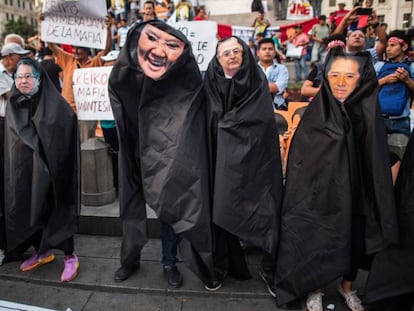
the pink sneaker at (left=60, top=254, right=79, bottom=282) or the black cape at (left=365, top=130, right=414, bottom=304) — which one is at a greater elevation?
the black cape at (left=365, top=130, right=414, bottom=304)

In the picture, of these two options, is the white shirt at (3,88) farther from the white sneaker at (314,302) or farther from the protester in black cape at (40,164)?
the white sneaker at (314,302)

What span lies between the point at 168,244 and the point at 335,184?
1461mm

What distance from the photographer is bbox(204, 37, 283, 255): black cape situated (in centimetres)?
257

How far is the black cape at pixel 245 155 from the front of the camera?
8.45 ft

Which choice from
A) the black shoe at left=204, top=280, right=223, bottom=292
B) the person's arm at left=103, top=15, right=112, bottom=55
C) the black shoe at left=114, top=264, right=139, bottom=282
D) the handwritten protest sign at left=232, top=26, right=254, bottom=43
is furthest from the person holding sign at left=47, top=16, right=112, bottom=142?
the handwritten protest sign at left=232, top=26, right=254, bottom=43

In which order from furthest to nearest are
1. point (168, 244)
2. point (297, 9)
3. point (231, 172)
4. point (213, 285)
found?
point (297, 9), point (168, 244), point (213, 285), point (231, 172)

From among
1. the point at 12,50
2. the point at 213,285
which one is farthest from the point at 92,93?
the point at 213,285

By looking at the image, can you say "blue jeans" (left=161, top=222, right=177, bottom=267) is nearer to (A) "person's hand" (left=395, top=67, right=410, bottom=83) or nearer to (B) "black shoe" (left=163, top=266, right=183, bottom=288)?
(B) "black shoe" (left=163, top=266, right=183, bottom=288)

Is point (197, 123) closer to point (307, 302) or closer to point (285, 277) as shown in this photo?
point (285, 277)

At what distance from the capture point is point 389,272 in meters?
2.46

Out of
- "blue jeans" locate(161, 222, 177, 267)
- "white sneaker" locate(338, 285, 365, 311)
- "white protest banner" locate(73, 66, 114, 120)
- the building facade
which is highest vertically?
the building facade

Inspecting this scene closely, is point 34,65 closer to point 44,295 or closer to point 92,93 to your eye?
point 92,93

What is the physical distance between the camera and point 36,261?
3379 millimetres

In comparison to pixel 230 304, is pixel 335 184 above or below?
above
